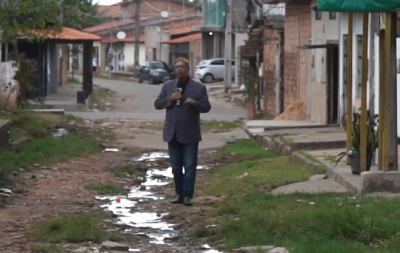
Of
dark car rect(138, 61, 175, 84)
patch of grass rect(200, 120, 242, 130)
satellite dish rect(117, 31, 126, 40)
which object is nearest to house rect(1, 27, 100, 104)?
patch of grass rect(200, 120, 242, 130)

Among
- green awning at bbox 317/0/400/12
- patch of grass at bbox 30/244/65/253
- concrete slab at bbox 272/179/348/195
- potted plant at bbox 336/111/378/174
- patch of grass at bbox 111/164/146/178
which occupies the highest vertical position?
green awning at bbox 317/0/400/12

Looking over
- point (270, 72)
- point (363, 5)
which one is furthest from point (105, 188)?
point (270, 72)

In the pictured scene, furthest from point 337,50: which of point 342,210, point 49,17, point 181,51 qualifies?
point 181,51

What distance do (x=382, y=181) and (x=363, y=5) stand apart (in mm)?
1976

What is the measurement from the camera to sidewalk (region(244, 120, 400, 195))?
10492mm

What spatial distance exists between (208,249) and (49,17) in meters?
9.87

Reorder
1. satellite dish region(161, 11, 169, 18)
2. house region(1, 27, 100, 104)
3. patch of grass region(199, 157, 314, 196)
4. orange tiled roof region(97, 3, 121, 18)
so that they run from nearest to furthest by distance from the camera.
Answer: patch of grass region(199, 157, 314, 196)
house region(1, 27, 100, 104)
satellite dish region(161, 11, 169, 18)
orange tiled roof region(97, 3, 121, 18)

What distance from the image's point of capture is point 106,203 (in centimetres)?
1198

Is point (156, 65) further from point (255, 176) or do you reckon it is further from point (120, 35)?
point (255, 176)

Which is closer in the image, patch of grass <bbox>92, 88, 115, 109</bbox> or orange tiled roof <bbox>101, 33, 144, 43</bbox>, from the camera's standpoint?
patch of grass <bbox>92, 88, 115, 109</bbox>

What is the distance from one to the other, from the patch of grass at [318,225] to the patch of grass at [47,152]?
5.42m

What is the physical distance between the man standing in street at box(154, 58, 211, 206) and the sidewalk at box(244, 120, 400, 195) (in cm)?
191

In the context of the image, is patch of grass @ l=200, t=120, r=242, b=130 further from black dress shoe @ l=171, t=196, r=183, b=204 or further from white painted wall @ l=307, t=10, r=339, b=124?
black dress shoe @ l=171, t=196, r=183, b=204

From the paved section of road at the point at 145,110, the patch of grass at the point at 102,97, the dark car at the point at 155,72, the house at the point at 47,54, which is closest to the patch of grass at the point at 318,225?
the paved section of road at the point at 145,110
